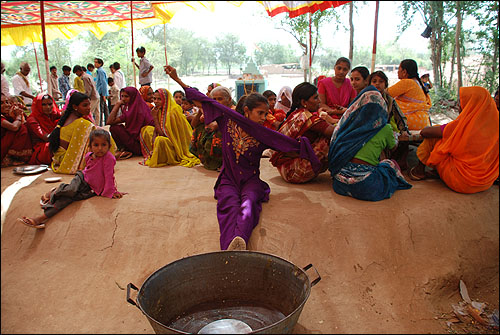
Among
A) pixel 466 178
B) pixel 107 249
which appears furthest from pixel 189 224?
pixel 466 178

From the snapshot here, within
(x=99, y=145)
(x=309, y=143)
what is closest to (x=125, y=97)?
(x=99, y=145)

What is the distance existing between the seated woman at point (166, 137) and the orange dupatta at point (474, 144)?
326cm

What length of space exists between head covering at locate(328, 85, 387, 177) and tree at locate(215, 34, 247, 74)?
19.7 meters

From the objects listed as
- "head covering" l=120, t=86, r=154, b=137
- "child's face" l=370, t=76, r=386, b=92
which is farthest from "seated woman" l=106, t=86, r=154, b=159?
"child's face" l=370, t=76, r=386, b=92

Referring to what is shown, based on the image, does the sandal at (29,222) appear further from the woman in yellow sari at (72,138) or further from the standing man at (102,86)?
the standing man at (102,86)

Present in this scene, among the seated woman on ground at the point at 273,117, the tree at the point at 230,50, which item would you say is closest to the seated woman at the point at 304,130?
the seated woman on ground at the point at 273,117

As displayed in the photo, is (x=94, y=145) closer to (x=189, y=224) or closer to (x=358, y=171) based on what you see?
(x=189, y=224)

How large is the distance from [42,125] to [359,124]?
4242mm

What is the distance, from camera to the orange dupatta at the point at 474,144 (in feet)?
10.9

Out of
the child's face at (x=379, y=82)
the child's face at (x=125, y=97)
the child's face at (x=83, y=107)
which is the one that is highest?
the child's face at (x=379, y=82)

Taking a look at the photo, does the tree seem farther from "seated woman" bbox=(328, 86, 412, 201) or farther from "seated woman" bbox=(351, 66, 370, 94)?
"seated woman" bbox=(328, 86, 412, 201)

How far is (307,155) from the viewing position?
346 centimetres

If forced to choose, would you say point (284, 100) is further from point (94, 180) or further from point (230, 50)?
point (230, 50)

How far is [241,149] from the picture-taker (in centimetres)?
342
